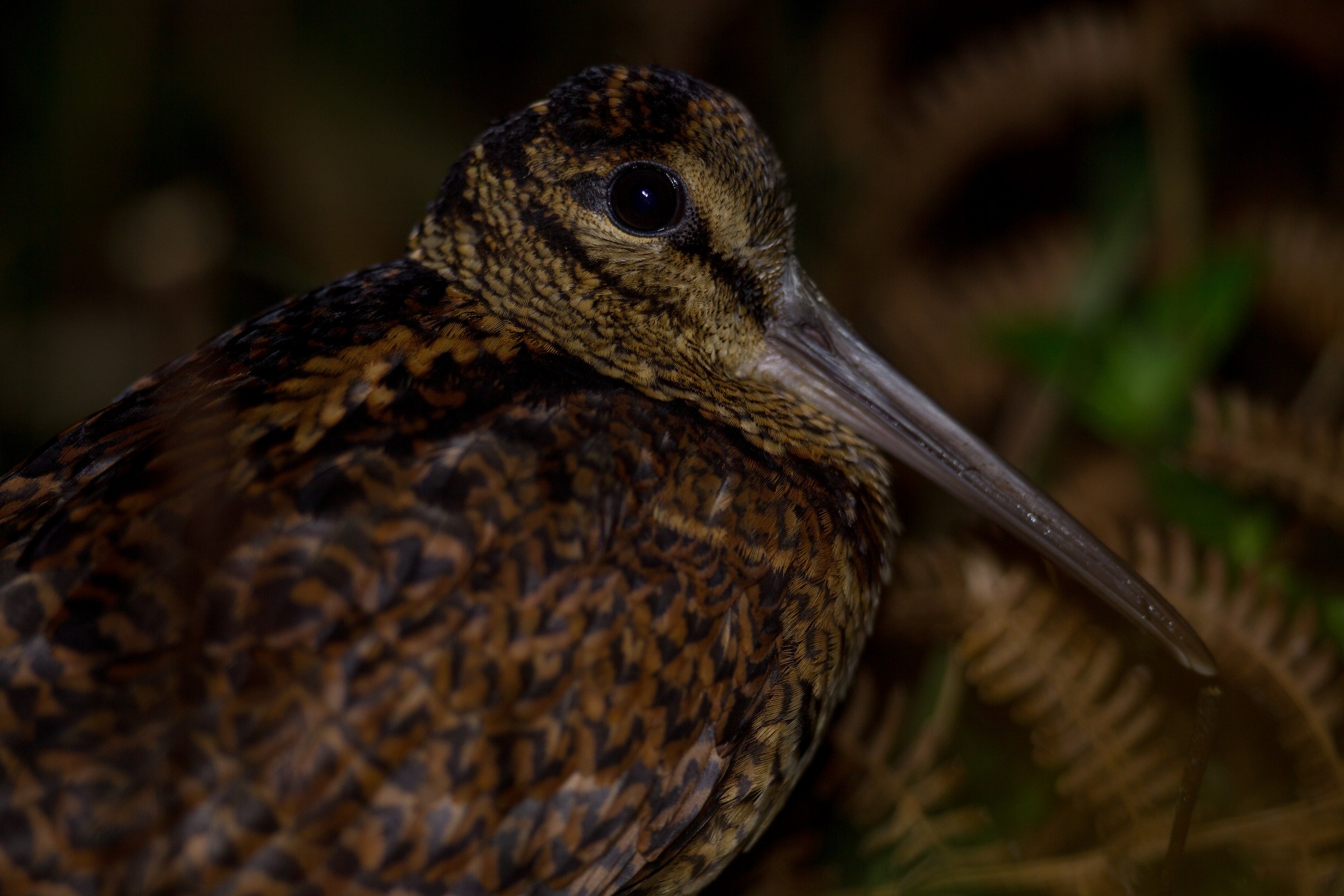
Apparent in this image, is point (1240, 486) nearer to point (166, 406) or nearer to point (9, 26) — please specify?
point (166, 406)

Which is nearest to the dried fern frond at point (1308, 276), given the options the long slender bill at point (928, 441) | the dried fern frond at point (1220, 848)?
the long slender bill at point (928, 441)

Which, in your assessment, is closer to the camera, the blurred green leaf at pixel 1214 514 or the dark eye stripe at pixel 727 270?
the dark eye stripe at pixel 727 270

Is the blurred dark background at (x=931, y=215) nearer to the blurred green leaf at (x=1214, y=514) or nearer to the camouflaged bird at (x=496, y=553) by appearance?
the blurred green leaf at (x=1214, y=514)

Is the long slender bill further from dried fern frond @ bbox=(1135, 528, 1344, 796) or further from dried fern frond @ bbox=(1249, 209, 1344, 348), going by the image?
dried fern frond @ bbox=(1249, 209, 1344, 348)

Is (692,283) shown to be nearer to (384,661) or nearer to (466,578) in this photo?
(466,578)

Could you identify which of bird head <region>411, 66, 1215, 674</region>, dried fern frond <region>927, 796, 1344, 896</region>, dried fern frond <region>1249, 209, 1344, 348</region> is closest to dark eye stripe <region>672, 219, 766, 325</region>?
bird head <region>411, 66, 1215, 674</region>

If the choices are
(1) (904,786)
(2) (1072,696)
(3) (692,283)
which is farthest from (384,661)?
(2) (1072,696)

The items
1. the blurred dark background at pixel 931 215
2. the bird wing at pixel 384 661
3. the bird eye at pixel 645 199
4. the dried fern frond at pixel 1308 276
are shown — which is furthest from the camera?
the dried fern frond at pixel 1308 276

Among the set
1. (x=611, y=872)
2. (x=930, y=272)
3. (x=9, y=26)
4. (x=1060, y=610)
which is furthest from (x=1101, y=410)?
(x=9, y=26)
